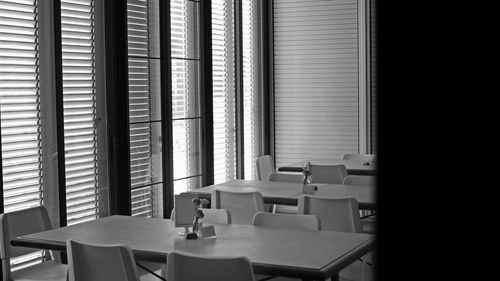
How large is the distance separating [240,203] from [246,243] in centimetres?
151

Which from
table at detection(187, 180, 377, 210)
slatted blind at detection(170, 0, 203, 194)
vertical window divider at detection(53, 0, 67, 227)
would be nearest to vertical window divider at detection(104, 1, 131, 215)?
vertical window divider at detection(53, 0, 67, 227)

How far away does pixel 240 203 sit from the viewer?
5320mm

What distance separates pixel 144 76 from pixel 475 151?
640 centimetres

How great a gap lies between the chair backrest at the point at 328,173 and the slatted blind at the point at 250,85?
194 cm

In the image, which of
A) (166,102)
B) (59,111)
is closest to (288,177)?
(166,102)

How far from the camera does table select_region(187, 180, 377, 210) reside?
17.7 ft

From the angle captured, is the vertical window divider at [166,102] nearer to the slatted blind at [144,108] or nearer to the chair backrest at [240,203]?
the slatted blind at [144,108]

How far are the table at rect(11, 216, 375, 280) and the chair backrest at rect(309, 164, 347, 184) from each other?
2.77 metres

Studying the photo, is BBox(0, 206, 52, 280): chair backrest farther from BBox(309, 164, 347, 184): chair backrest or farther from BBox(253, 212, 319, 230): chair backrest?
BBox(309, 164, 347, 184): chair backrest

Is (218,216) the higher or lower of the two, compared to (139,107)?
lower

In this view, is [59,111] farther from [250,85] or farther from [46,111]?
[250,85]

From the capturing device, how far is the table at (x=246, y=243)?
3.29 metres

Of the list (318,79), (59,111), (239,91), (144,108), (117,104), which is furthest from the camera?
(318,79)

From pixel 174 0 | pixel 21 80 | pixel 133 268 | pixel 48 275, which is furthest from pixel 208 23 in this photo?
pixel 133 268
